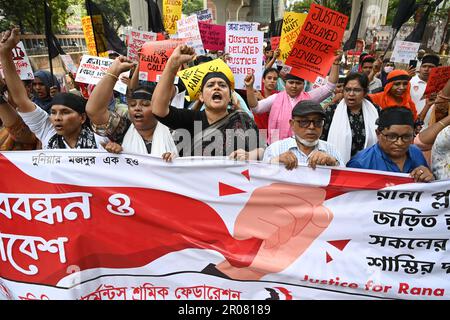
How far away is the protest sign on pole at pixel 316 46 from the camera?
12.2 ft

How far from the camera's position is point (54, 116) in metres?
2.49

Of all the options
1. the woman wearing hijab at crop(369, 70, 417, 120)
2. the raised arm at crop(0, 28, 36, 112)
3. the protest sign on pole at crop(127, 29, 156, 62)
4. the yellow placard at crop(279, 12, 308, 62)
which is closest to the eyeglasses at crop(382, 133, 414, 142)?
the woman wearing hijab at crop(369, 70, 417, 120)

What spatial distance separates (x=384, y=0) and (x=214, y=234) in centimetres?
2539

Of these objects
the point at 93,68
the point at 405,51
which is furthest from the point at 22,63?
the point at 405,51

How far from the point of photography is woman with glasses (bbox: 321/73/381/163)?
3234 mm

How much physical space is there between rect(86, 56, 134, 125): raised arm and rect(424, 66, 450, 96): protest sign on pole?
3.17 metres

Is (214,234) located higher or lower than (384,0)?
lower

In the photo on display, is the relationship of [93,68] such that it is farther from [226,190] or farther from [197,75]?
[226,190]

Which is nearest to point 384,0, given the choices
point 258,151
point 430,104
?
point 430,104

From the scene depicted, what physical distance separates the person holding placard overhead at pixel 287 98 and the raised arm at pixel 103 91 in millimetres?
1785

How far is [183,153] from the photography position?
271 centimetres

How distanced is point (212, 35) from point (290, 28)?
3.95 ft

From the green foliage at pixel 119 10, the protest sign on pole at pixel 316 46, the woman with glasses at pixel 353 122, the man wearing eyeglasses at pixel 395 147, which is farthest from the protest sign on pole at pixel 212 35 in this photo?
the green foliage at pixel 119 10

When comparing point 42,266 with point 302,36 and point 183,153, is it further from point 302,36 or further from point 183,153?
point 302,36
